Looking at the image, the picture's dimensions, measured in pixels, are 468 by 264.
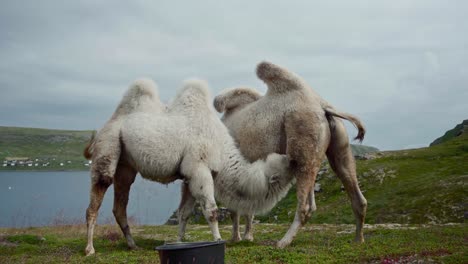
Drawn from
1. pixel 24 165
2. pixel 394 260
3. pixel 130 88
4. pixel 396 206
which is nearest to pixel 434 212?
pixel 396 206

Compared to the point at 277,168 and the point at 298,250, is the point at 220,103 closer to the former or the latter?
the point at 277,168

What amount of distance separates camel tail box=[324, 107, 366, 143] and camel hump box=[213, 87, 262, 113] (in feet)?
6.64

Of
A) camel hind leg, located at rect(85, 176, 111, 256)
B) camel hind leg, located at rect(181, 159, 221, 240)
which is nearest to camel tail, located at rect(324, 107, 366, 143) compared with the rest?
camel hind leg, located at rect(181, 159, 221, 240)

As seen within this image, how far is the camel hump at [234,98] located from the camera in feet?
34.2

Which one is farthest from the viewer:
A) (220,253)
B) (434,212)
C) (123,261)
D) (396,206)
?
(396,206)

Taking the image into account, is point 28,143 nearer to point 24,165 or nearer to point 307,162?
point 24,165

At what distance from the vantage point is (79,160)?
184 meters

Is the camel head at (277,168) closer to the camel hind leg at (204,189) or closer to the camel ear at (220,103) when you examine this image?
the camel hind leg at (204,189)

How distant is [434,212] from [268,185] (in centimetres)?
1429

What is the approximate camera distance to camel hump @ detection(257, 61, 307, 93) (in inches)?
370

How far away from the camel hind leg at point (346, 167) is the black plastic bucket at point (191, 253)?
451cm

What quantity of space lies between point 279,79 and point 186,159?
2.75 m

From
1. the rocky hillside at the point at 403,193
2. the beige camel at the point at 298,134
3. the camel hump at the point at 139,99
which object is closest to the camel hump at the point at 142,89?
the camel hump at the point at 139,99

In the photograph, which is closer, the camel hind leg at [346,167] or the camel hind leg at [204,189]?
the camel hind leg at [204,189]
